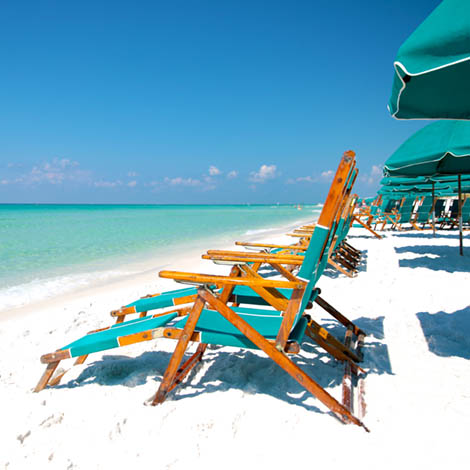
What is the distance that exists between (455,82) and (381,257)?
17.2ft

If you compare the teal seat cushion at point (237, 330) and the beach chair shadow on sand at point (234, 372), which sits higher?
the teal seat cushion at point (237, 330)

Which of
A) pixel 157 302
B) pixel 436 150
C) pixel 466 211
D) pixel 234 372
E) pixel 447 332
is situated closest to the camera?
pixel 234 372

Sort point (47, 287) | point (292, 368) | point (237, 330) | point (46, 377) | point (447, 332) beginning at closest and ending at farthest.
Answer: point (292, 368), point (237, 330), point (46, 377), point (447, 332), point (47, 287)

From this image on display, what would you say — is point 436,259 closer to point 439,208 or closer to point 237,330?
point 237,330

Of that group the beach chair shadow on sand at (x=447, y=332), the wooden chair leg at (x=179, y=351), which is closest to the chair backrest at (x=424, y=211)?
the beach chair shadow on sand at (x=447, y=332)

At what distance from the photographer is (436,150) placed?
4215mm

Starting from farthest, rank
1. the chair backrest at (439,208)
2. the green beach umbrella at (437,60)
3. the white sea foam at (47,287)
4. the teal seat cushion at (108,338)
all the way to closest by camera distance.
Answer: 1. the chair backrest at (439,208)
2. the white sea foam at (47,287)
3. the teal seat cushion at (108,338)
4. the green beach umbrella at (437,60)

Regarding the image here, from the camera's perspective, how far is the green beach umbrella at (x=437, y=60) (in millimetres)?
1625

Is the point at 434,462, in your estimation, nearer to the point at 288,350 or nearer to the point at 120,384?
the point at 288,350

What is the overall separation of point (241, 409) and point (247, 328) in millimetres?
479

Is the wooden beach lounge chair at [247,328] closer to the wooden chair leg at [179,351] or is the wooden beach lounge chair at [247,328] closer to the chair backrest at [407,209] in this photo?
the wooden chair leg at [179,351]

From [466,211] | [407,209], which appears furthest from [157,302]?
[407,209]

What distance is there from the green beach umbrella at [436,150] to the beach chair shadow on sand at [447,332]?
203 cm

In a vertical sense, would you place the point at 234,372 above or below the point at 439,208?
below
